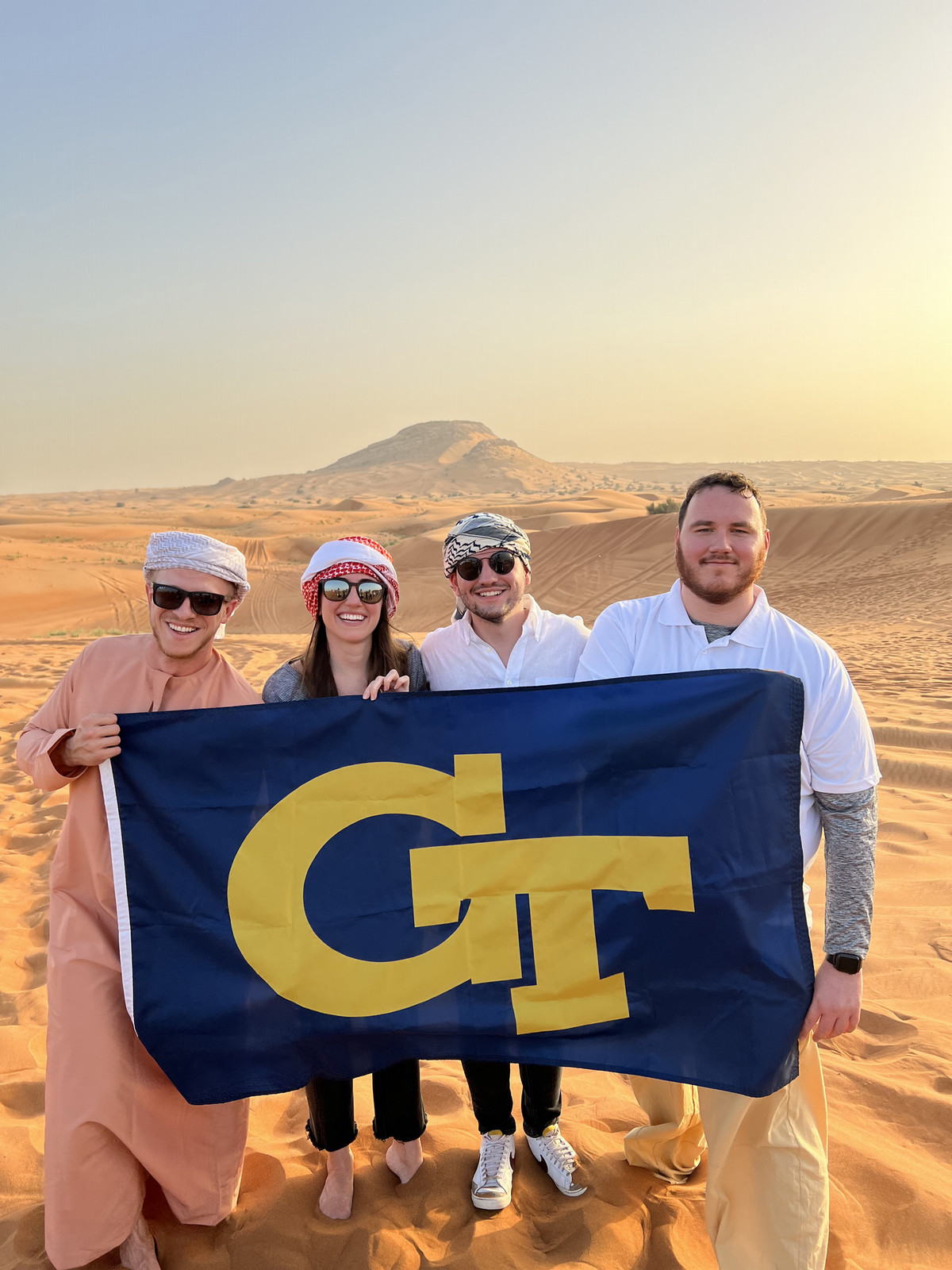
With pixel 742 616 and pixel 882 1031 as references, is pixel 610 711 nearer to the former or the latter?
pixel 742 616

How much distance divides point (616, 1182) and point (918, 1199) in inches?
41.7

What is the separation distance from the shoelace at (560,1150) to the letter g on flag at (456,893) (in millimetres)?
767

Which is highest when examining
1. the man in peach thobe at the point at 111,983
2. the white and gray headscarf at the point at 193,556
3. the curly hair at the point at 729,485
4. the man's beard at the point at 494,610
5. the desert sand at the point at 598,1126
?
the curly hair at the point at 729,485

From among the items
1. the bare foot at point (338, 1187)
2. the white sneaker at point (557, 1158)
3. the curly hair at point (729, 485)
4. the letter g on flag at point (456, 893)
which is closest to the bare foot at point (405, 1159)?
the bare foot at point (338, 1187)

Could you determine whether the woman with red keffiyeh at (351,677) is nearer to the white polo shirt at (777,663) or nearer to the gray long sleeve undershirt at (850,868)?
the white polo shirt at (777,663)

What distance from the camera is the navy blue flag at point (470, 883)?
2527 mm

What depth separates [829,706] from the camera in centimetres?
250

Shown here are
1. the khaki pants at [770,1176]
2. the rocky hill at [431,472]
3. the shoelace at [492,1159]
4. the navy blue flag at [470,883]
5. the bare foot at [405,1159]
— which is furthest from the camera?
the rocky hill at [431,472]

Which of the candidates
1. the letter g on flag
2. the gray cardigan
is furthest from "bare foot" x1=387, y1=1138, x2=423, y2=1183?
the gray cardigan

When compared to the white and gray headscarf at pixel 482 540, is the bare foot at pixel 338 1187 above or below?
below

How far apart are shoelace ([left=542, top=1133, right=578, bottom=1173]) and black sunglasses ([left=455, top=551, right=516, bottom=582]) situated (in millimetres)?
2159

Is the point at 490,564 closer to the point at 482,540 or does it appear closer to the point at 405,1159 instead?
the point at 482,540

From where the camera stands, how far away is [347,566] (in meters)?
3.13

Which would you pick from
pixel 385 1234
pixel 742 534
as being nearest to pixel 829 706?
pixel 742 534
